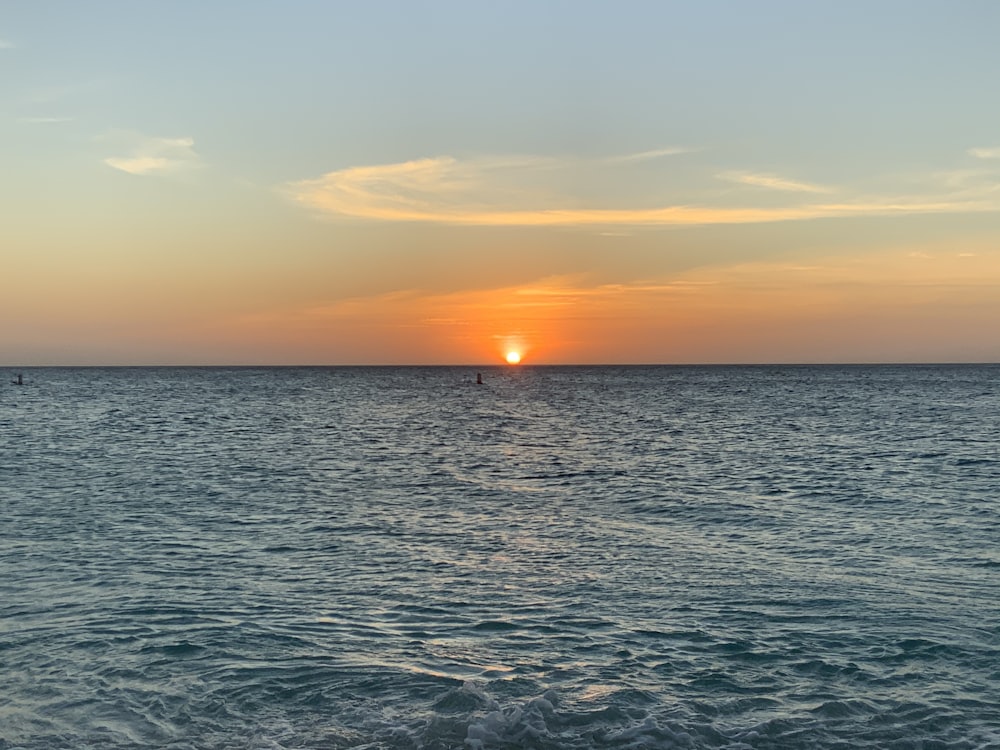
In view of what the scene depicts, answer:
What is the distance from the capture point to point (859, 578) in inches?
787

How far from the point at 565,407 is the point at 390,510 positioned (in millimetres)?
80978

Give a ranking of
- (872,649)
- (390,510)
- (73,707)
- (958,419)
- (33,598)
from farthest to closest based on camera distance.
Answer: (958,419)
(390,510)
(33,598)
(872,649)
(73,707)

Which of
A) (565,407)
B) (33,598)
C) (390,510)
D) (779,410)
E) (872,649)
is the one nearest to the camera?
(872,649)

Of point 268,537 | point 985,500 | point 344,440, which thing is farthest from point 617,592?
point 344,440

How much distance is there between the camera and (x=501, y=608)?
695 inches

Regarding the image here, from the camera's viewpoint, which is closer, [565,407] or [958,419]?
[958,419]

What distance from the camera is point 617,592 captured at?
18750mm

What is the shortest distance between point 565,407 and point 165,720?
99138 millimetres

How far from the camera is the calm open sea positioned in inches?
482

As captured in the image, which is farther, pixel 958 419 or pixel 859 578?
pixel 958 419

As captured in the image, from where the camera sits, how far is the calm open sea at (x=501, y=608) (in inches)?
482

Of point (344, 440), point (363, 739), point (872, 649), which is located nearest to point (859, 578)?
point (872, 649)

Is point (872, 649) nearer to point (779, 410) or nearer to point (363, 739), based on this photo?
point (363, 739)

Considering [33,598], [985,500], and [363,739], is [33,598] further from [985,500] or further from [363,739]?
[985,500]
